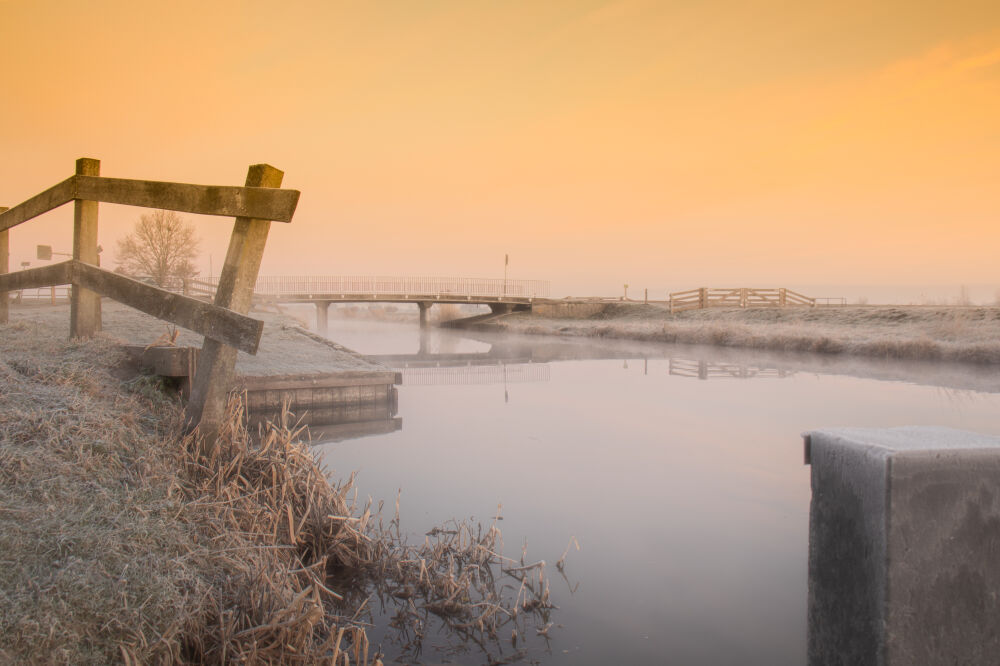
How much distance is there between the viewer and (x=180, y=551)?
266 centimetres

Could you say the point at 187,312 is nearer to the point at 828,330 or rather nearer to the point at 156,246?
the point at 828,330

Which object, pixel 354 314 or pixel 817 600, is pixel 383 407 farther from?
pixel 354 314

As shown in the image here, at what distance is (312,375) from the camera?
27.7ft

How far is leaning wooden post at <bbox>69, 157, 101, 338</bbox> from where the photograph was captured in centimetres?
498

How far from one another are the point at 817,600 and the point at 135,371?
461 centimetres

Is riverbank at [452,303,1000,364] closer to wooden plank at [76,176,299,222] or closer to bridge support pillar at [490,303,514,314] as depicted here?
bridge support pillar at [490,303,514,314]

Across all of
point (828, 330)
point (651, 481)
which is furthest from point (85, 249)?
point (828, 330)

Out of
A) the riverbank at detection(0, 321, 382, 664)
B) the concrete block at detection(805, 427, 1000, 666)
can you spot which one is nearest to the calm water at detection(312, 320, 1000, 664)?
the riverbank at detection(0, 321, 382, 664)

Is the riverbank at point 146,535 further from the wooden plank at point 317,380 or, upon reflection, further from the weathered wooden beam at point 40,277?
the wooden plank at point 317,380

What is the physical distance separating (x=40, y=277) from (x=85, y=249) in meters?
0.93

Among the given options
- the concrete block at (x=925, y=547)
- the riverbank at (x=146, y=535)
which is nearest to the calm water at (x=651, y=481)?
the riverbank at (x=146, y=535)

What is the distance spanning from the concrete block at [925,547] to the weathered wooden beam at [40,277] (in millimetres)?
5474

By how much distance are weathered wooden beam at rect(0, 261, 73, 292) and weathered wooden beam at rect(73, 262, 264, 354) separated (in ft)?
1.65

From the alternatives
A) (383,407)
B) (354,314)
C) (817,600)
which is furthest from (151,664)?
(354,314)
